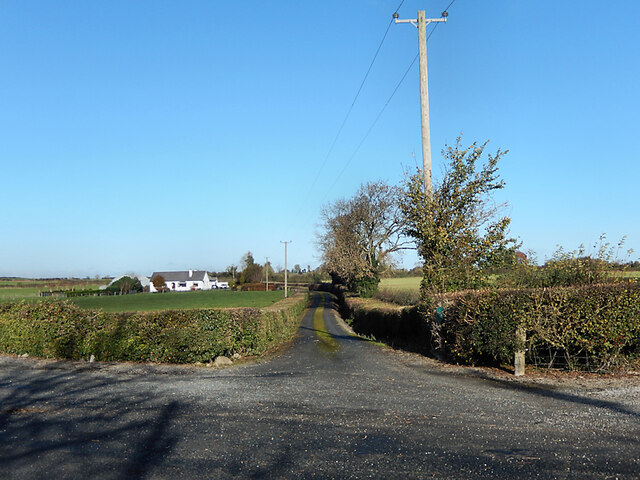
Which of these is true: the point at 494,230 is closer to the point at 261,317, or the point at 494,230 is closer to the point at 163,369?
the point at 261,317

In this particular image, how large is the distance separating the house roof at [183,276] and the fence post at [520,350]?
508ft

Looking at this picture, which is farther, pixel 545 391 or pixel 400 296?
pixel 400 296

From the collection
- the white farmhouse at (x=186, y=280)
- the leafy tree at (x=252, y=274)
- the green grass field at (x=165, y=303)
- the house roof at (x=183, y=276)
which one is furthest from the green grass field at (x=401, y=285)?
the house roof at (x=183, y=276)

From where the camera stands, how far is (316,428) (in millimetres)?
6336

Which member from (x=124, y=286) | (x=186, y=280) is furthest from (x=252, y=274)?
(x=124, y=286)

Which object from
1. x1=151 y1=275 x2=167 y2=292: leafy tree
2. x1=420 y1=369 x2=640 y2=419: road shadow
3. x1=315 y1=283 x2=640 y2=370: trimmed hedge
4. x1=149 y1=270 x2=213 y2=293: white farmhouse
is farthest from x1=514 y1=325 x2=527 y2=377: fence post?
x1=149 y1=270 x2=213 y2=293: white farmhouse

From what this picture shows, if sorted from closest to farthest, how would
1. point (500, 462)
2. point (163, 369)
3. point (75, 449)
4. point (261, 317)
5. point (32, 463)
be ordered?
A: point (500, 462), point (32, 463), point (75, 449), point (163, 369), point (261, 317)

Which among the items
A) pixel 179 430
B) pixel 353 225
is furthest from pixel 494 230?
pixel 353 225

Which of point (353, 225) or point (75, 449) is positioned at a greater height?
point (353, 225)

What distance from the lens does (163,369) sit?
12320 mm

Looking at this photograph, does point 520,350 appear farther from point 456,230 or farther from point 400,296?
point 400,296

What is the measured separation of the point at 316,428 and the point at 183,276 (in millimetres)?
159943

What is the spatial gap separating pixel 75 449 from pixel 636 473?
5907 millimetres

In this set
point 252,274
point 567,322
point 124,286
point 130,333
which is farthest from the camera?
point 252,274
